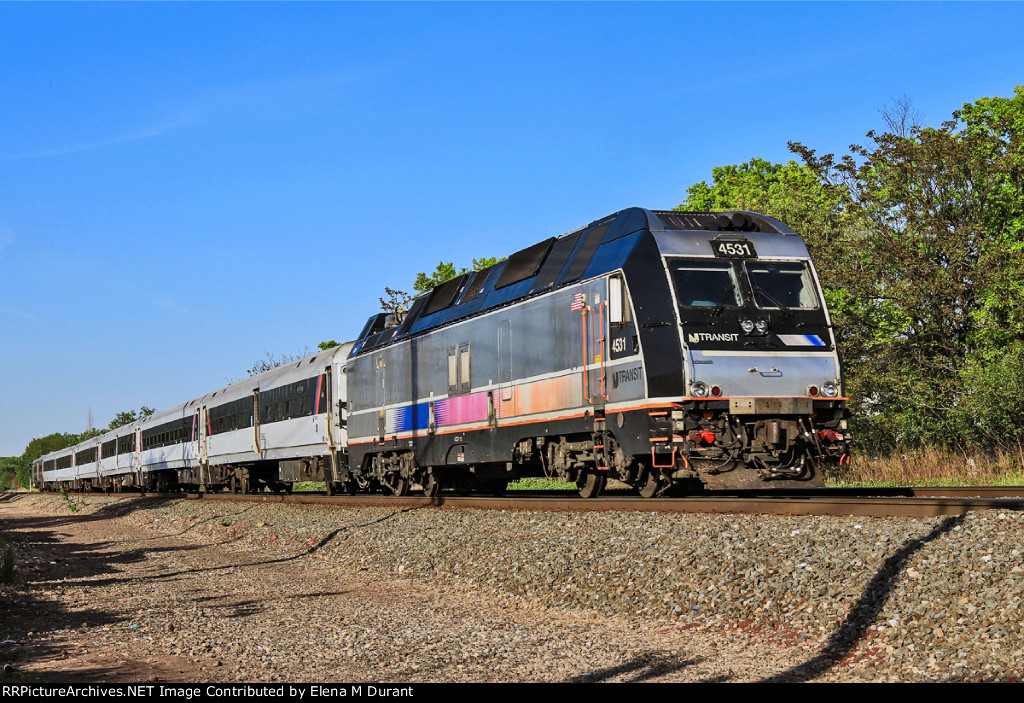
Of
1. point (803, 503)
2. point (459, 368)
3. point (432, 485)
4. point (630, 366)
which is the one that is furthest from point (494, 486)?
point (803, 503)

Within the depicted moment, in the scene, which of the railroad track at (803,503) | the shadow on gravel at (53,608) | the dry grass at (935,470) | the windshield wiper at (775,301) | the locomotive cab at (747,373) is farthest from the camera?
the dry grass at (935,470)

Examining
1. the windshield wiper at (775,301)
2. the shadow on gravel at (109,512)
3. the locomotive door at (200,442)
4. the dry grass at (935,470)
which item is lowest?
the shadow on gravel at (109,512)

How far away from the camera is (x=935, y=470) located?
21344 mm

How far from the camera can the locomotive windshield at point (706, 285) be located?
13.2m

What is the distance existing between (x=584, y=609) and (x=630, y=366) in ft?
14.0

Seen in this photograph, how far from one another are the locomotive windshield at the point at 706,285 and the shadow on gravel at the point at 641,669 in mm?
6425

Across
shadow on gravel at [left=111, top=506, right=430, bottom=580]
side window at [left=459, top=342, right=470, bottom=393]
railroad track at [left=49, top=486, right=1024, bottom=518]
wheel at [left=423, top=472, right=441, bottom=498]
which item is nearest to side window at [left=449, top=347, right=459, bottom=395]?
side window at [left=459, top=342, right=470, bottom=393]

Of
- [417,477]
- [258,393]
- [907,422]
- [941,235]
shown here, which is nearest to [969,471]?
[907,422]

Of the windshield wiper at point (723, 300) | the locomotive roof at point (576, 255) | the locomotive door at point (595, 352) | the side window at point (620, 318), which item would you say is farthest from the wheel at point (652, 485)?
the locomotive roof at point (576, 255)

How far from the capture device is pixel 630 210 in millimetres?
14398

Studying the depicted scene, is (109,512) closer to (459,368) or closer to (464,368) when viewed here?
(459,368)

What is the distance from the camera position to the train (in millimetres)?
12703

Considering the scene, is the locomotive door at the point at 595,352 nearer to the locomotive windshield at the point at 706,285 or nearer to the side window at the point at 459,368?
the locomotive windshield at the point at 706,285

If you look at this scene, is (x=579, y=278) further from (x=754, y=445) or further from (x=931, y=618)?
(x=931, y=618)
